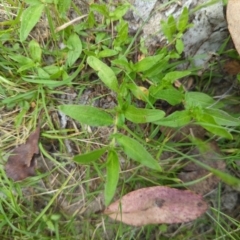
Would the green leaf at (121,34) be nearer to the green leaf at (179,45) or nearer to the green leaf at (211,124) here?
the green leaf at (179,45)

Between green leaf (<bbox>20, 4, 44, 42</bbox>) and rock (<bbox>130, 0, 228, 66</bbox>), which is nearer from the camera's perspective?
green leaf (<bbox>20, 4, 44, 42</bbox>)

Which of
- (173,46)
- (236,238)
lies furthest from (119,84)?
(236,238)

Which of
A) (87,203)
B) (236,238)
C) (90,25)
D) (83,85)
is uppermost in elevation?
(90,25)

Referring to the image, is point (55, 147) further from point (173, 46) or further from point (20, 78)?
point (173, 46)

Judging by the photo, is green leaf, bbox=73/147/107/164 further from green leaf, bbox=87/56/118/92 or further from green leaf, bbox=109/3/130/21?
green leaf, bbox=109/3/130/21

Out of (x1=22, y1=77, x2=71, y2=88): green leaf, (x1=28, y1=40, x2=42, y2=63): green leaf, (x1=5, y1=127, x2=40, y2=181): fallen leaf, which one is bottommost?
(x1=5, y1=127, x2=40, y2=181): fallen leaf

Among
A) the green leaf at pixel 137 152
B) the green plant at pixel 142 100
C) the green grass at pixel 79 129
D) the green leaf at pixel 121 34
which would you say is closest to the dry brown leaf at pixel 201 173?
the green grass at pixel 79 129

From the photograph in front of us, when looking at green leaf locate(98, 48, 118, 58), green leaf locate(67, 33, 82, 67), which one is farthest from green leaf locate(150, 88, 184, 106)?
green leaf locate(67, 33, 82, 67)
